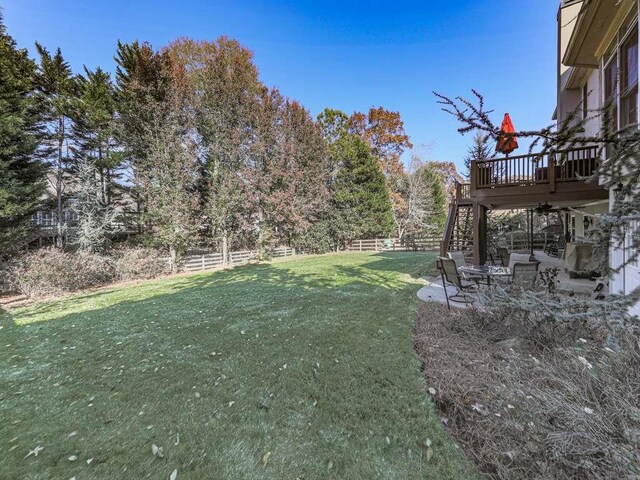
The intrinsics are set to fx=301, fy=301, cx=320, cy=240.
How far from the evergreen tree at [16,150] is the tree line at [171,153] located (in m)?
0.04

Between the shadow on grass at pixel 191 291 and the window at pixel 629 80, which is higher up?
the window at pixel 629 80

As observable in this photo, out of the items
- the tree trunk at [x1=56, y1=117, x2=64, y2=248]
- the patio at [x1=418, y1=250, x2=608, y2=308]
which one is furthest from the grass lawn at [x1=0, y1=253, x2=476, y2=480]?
the tree trunk at [x1=56, y1=117, x2=64, y2=248]

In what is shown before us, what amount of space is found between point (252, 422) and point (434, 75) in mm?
16514

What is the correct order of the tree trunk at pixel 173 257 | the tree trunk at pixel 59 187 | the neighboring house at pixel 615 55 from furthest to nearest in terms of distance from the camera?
1. the tree trunk at pixel 173 257
2. the tree trunk at pixel 59 187
3. the neighboring house at pixel 615 55

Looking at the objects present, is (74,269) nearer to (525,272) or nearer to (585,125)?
(525,272)

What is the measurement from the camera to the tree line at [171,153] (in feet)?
32.8

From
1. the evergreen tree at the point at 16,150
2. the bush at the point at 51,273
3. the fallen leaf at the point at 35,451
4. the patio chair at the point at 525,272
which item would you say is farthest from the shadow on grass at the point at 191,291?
the fallen leaf at the point at 35,451

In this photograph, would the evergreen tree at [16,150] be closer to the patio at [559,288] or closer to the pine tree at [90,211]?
the pine tree at [90,211]

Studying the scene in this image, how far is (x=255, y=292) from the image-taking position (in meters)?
7.31

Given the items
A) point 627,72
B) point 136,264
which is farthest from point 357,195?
point 627,72

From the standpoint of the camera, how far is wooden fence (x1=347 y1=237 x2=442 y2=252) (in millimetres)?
20547

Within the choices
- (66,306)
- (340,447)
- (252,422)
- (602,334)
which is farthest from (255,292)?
(602,334)

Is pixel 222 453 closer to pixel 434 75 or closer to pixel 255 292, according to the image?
pixel 255 292

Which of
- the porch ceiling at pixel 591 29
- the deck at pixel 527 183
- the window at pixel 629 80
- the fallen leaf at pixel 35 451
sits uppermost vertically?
the porch ceiling at pixel 591 29
